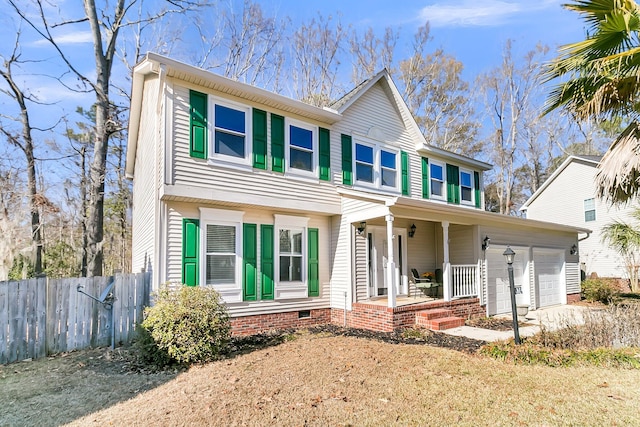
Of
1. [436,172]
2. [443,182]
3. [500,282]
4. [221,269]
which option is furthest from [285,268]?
[443,182]

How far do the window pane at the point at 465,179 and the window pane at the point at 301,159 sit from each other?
293 inches

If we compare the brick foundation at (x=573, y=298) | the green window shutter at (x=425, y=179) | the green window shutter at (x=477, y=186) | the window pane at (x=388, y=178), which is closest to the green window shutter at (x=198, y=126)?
the window pane at (x=388, y=178)

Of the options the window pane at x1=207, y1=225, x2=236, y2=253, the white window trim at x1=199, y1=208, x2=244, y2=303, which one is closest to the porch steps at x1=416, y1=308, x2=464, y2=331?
the white window trim at x1=199, y1=208, x2=244, y2=303

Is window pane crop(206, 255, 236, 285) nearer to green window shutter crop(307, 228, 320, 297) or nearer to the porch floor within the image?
green window shutter crop(307, 228, 320, 297)

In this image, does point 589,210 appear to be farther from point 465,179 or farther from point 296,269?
point 296,269

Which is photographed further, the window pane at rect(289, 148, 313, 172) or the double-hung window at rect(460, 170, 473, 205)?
the double-hung window at rect(460, 170, 473, 205)

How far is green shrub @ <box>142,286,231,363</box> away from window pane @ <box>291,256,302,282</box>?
3154mm

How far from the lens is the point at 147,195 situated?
9.93m

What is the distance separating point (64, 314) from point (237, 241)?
3.57 meters

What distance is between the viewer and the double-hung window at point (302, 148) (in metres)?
9.75

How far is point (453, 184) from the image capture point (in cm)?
1438

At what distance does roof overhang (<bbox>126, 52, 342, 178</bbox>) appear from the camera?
7.72 metres

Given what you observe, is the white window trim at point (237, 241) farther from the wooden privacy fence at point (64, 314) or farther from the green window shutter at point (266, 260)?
the wooden privacy fence at point (64, 314)

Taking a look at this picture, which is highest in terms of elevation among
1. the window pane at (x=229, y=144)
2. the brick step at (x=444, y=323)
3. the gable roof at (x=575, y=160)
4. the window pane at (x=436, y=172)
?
the gable roof at (x=575, y=160)
